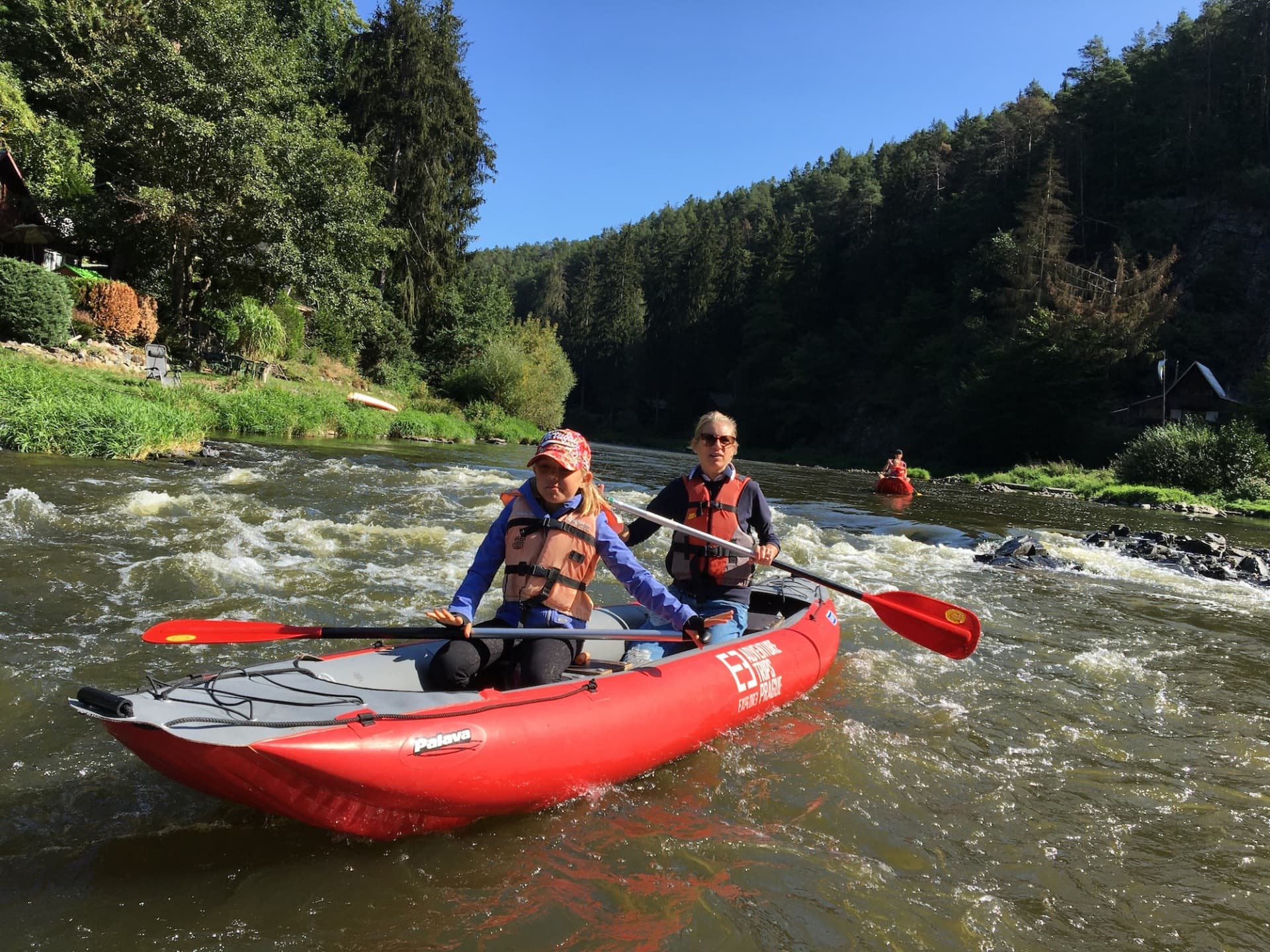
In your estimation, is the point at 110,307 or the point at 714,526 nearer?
the point at 714,526

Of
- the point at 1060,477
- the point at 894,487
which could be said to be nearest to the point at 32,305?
the point at 894,487

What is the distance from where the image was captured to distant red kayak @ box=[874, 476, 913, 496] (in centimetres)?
1823

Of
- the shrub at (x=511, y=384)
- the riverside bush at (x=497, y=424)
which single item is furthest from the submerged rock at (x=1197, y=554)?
the shrub at (x=511, y=384)

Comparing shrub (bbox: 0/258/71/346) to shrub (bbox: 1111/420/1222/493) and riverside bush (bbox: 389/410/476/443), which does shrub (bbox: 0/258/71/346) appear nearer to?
riverside bush (bbox: 389/410/476/443)

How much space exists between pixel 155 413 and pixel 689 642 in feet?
34.1

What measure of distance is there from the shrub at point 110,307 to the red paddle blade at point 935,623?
1708 cm

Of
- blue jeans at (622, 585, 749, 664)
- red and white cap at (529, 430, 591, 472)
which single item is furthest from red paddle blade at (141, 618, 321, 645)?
blue jeans at (622, 585, 749, 664)

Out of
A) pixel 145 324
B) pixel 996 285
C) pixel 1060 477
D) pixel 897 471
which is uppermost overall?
pixel 996 285

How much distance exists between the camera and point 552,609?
3613 millimetres

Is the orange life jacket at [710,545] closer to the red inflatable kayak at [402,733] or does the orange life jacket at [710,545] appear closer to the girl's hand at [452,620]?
the red inflatable kayak at [402,733]

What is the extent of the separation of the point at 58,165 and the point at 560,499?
20.2 metres

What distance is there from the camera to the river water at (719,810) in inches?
97.6

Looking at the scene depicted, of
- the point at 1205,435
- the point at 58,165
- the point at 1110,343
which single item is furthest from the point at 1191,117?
the point at 58,165

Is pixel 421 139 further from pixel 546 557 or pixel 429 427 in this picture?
pixel 546 557
